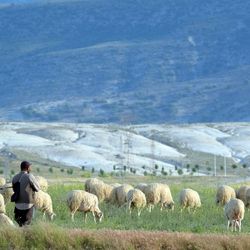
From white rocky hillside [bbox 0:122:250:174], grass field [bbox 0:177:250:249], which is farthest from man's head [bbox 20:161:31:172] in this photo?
white rocky hillside [bbox 0:122:250:174]

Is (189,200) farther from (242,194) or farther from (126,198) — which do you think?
(242,194)

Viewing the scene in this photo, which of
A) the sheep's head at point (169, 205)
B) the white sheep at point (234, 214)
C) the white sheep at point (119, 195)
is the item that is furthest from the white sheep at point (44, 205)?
the sheep's head at point (169, 205)

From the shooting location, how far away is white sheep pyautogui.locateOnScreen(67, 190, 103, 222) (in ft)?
109

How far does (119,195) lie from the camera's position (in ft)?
124

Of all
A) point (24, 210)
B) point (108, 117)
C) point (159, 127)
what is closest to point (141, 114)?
point (108, 117)

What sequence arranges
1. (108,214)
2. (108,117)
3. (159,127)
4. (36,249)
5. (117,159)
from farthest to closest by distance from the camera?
(108,117)
(159,127)
(117,159)
(108,214)
(36,249)

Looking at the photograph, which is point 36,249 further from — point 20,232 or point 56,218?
point 56,218

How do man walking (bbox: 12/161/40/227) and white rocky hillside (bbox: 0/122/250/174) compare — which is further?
white rocky hillside (bbox: 0/122/250/174)

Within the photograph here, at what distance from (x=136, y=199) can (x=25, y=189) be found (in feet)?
35.0

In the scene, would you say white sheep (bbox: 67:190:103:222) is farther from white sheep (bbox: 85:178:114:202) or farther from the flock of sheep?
white sheep (bbox: 85:178:114:202)

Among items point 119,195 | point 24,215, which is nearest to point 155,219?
point 119,195

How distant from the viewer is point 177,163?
87688 millimetres

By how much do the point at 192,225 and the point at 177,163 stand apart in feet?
184

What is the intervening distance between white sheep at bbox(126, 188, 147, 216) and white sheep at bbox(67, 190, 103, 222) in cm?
291
